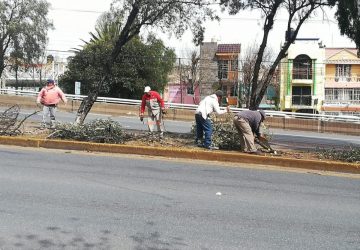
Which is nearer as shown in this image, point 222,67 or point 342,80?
point 342,80

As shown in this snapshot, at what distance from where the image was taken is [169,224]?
593 cm

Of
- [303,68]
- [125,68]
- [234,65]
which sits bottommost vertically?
[125,68]

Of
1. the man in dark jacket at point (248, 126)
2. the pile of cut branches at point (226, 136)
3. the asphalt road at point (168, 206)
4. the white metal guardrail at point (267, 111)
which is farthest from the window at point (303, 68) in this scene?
the asphalt road at point (168, 206)

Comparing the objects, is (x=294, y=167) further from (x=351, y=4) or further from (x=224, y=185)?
(x=351, y=4)

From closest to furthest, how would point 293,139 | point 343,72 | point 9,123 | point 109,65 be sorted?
point 9,123 < point 109,65 < point 293,139 < point 343,72

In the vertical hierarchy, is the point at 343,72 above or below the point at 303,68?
below

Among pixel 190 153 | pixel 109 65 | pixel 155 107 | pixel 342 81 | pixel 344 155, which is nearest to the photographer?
pixel 190 153

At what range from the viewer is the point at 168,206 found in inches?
268

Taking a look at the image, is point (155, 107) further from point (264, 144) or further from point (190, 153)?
point (264, 144)

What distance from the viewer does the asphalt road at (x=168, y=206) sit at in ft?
17.7

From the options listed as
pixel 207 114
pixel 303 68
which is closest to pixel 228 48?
pixel 303 68

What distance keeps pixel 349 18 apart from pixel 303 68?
46.7 m

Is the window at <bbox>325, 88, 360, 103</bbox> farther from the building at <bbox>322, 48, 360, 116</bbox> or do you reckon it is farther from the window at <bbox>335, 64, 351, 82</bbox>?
the window at <bbox>335, 64, 351, 82</bbox>

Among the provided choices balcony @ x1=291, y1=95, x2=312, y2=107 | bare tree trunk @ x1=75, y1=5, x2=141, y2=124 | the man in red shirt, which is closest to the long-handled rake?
the man in red shirt
